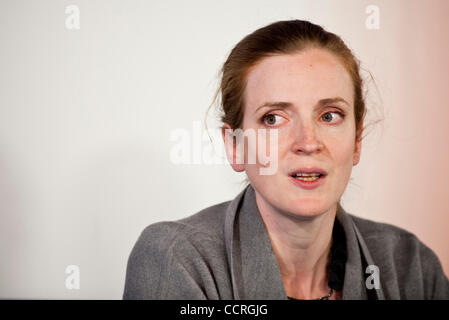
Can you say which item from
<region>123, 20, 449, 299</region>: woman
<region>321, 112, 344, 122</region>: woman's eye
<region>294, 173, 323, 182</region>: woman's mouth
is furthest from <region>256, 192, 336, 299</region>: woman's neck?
<region>321, 112, 344, 122</region>: woman's eye

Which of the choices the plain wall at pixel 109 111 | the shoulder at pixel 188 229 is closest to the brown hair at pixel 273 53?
the plain wall at pixel 109 111

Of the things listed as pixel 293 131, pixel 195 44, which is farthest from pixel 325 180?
pixel 195 44

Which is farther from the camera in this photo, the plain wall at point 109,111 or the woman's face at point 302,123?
the plain wall at point 109,111

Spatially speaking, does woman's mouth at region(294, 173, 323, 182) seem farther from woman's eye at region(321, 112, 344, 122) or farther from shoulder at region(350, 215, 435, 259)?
shoulder at region(350, 215, 435, 259)

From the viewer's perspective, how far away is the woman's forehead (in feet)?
3.09

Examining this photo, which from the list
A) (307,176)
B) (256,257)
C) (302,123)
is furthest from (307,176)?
(256,257)

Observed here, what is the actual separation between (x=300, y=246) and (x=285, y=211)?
12cm

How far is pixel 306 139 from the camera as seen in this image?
3.01ft

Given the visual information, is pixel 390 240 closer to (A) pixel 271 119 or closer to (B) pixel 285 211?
(B) pixel 285 211

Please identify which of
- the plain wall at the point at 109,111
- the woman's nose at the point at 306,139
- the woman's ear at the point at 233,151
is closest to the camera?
the woman's nose at the point at 306,139

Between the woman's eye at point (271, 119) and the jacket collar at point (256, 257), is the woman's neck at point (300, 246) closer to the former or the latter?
the jacket collar at point (256, 257)

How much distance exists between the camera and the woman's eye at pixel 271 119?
964mm

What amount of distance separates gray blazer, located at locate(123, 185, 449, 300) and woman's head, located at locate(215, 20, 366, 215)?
0.36ft
